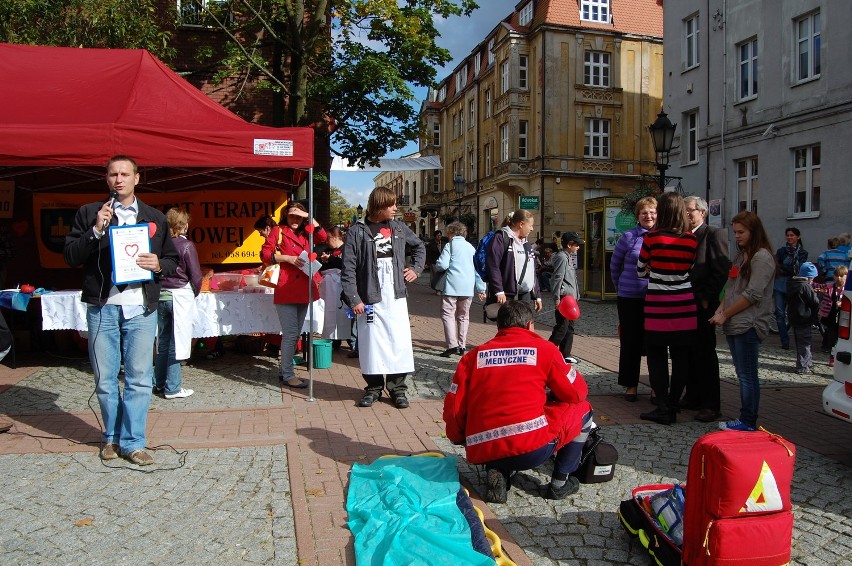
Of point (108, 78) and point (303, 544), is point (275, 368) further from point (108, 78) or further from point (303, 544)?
point (303, 544)

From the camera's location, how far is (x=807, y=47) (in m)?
17.2

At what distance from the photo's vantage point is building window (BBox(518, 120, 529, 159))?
3644 cm

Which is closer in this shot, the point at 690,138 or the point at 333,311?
the point at 333,311

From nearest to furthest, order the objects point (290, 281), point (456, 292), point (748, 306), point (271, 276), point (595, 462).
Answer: point (595, 462)
point (748, 306)
point (290, 281)
point (271, 276)
point (456, 292)

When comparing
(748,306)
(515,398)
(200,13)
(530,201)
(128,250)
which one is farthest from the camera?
(530,201)

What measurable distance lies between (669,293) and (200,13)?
37.9ft

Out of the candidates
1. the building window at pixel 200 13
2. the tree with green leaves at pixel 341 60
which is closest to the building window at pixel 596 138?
the tree with green leaves at pixel 341 60

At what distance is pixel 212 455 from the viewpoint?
4812 millimetres

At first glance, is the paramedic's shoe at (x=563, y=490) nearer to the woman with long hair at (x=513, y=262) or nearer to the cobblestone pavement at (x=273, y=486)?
the cobblestone pavement at (x=273, y=486)

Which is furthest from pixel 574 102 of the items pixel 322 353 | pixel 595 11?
pixel 322 353

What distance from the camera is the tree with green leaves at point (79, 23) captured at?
10.9 metres

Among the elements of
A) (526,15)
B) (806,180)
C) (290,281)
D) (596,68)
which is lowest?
(290,281)

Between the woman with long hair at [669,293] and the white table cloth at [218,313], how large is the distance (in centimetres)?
376

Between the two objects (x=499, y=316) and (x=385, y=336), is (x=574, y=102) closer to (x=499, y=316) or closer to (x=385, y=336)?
(x=385, y=336)
